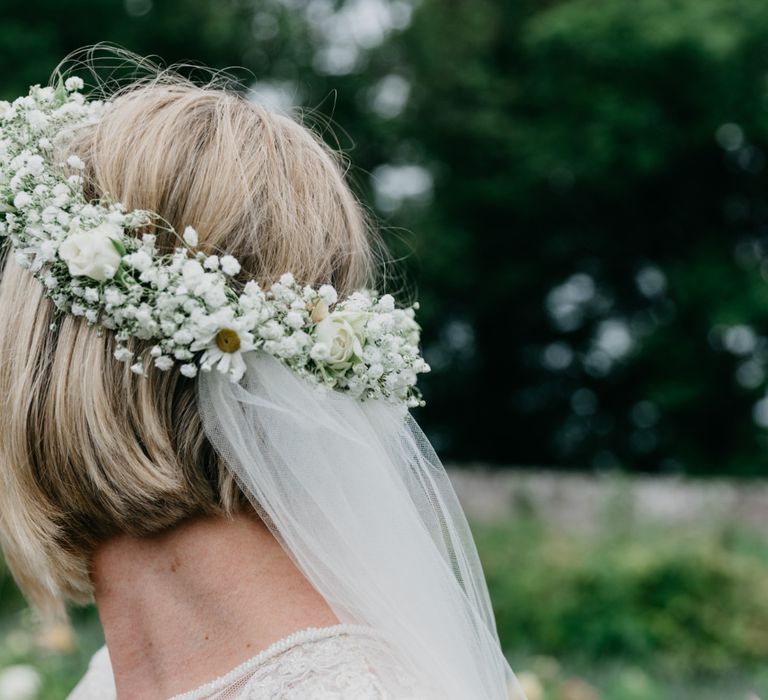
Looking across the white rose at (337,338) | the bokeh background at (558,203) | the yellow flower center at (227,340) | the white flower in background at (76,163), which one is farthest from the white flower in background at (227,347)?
the bokeh background at (558,203)

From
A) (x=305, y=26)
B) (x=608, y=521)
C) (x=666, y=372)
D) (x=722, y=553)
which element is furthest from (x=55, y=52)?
(x=666, y=372)

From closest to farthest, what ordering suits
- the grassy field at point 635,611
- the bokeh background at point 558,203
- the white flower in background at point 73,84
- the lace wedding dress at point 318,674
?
1. the lace wedding dress at point 318,674
2. the white flower in background at point 73,84
3. the grassy field at point 635,611
4. the bokeh background at point 558,203

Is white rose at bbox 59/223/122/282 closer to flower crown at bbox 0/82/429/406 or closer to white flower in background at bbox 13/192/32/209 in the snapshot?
flower crown at bbox 0/82/429/406

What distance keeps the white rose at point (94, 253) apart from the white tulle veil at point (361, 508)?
9.8 inches

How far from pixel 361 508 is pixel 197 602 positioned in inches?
13.4

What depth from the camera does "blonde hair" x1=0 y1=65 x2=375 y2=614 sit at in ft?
5.39

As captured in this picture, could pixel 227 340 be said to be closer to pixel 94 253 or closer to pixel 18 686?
pixel 94 253

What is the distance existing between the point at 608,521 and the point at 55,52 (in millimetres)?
10324

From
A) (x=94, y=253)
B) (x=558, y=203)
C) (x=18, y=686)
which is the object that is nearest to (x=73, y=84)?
(x=94, y=253)

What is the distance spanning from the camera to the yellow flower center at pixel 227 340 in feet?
5.49

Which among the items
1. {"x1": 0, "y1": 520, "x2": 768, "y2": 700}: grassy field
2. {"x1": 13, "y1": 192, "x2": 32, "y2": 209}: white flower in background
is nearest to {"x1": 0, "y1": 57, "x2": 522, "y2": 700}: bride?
{"x1": 13, "y1": 192, "x2": 32, "y2": 209}: white flower in background

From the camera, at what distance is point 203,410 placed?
1.68 m

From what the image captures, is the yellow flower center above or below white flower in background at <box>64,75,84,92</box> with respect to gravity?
below

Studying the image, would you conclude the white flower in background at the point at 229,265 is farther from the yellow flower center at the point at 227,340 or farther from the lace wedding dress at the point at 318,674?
the lace wedding dress at the point at 318,674
